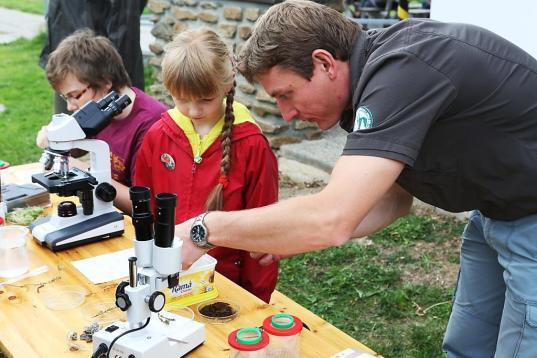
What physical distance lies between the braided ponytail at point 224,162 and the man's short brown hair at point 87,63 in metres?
0.91

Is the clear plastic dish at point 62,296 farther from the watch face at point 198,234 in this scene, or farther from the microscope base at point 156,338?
the watch face at point 198,234

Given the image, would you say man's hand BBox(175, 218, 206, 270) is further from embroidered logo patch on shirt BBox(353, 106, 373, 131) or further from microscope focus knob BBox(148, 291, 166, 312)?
embroidered logo patch on shirt BBox(353, 106, 373, 131)

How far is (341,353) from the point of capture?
1937mm

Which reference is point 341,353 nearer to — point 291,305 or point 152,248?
point 291,305

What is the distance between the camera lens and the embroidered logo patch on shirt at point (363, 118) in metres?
1.66

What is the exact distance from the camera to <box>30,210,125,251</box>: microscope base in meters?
2.61

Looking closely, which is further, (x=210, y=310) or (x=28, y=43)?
(x=28, y=43)

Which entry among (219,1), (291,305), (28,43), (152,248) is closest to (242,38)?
(219,1)

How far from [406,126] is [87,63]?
2135 mm

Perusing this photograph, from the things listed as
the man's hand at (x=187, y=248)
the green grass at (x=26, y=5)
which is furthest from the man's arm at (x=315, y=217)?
the green grass at (x=26, y=5)

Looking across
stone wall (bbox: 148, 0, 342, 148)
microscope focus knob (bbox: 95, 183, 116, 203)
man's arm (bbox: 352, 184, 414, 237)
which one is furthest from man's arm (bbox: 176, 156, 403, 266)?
stone wall (bbox: 148, 0, 342, 148)

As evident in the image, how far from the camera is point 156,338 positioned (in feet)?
6.00

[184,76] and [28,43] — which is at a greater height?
[184,76]

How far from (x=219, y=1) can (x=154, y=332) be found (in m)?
4.96
